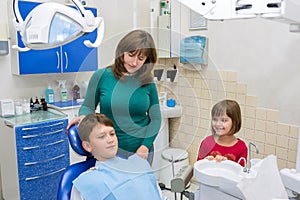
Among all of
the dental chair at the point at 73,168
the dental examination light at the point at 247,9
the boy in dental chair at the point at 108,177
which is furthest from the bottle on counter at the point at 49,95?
the dental examination light at the point at 247,9

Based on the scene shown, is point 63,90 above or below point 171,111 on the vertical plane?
below

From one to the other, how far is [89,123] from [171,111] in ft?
1.48

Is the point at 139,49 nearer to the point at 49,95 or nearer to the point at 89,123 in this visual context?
the point at 89,123

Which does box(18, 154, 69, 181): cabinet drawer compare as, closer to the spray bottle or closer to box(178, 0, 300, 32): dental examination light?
the spray bottle

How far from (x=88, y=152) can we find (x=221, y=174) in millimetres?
666

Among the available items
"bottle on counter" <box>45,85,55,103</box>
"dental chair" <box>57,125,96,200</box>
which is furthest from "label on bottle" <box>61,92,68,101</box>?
"dental chair" <box>57,125,96,200</box>

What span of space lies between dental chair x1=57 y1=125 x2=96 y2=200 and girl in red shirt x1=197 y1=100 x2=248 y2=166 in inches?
23.9

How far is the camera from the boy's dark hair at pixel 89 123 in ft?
4.29

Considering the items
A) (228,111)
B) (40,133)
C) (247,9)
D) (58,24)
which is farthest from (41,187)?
(247,9)

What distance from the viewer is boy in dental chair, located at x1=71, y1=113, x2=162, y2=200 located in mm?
1384

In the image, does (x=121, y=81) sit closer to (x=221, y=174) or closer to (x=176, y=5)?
(x=176, y=5)

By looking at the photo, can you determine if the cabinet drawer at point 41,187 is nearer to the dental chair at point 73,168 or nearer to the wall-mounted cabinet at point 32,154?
the wall-mounted cabinet at point 32,154

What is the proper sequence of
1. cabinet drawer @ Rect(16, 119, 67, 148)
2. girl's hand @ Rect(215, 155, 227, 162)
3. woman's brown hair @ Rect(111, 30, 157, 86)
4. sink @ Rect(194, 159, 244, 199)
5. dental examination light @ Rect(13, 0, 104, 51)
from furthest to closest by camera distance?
cabinet drawer @ Rect(16, 119, 67, 148)
girl's hand @ Rect(215, 155, 227, 162)
sink @ Rect(194, 159, 244, 199)
woman's brown hair @ Rect(111, 30, 157, 86)
dental examination light @ Rect(13, 0, 104, 51)

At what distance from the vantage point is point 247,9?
2.45 feet
